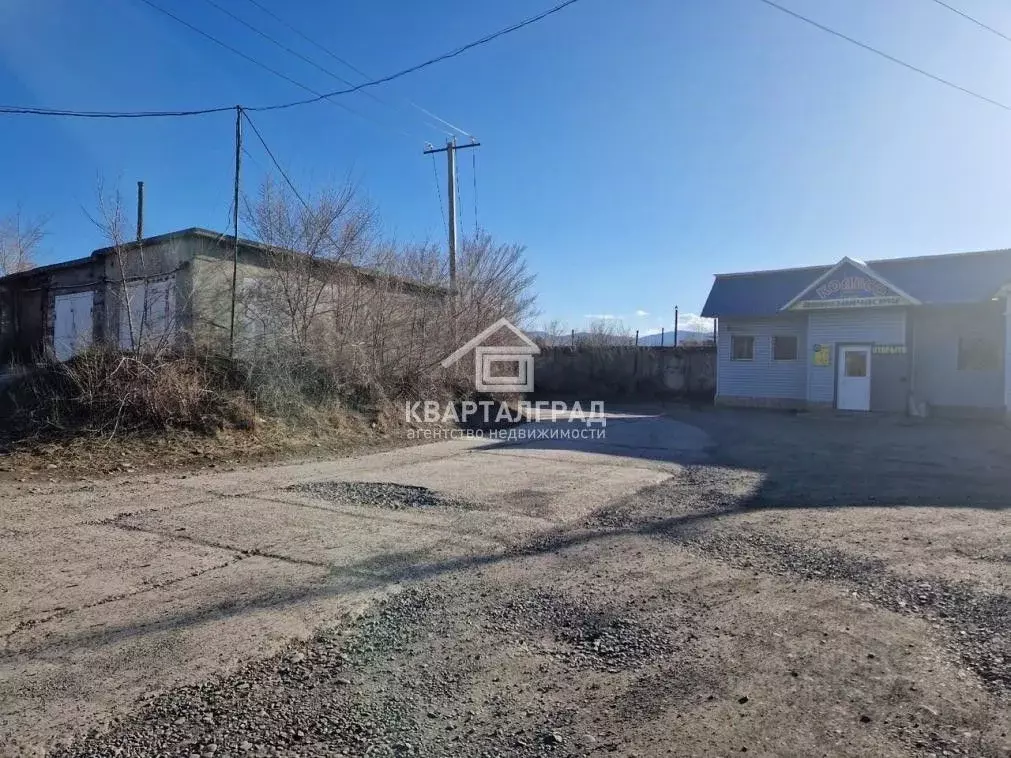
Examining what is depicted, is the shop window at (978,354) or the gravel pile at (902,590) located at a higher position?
the shop window at (978,354)

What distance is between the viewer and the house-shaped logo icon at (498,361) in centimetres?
1725

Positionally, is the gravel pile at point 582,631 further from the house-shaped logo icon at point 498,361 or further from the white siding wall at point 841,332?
the white siding wall at point 841,332

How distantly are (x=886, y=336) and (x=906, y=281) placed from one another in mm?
1708

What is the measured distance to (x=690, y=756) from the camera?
257 cm

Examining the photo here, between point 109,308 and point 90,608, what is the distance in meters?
12.9

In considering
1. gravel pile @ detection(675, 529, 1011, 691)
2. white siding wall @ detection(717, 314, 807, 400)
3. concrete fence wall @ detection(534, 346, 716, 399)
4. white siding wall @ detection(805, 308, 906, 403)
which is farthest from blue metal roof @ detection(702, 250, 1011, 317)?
gravel pile @ detection(675, 529, 1011, 691)

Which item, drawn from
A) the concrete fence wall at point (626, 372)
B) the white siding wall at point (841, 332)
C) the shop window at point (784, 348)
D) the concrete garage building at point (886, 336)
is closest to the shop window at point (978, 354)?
the concrete garage building at point (886, 336)

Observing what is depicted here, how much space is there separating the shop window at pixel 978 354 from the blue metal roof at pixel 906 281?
4.09 feet

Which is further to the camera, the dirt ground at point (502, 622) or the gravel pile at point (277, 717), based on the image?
the dirt ground at point (502, 622)

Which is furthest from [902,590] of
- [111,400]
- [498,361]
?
[498,361]

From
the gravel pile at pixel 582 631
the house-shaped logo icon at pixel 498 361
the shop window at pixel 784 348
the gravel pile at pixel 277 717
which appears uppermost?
the shop window at pixel 784 348

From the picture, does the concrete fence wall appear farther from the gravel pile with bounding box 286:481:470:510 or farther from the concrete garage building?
the gravel pile with bounding box 286:481:470:510

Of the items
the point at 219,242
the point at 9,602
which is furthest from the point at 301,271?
the point at 9,602

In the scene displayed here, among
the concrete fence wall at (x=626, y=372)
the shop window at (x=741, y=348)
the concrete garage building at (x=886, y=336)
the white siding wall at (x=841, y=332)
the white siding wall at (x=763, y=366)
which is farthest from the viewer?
the concrete fence wall at (x=626, y=372)
